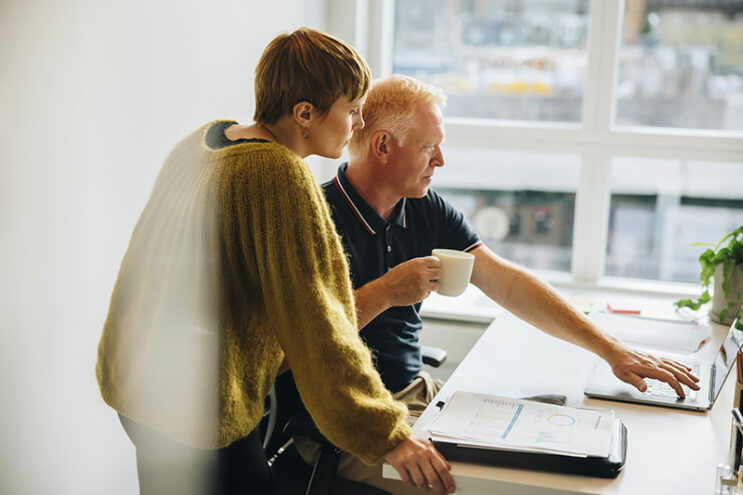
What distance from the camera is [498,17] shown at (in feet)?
10.0

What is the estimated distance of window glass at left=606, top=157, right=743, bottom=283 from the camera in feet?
9.48

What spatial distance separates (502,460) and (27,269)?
0.95 metres

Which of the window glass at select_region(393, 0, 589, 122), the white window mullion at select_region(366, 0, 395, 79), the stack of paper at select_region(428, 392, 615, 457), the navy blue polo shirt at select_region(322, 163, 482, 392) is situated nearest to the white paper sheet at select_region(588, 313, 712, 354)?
the navy blue polo shirt at select_region(322, 163, 482, 392)

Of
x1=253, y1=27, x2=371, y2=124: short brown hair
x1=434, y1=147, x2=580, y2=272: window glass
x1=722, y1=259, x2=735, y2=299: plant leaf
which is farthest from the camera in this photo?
x1=434, y1=147, x2=580, y2=272: window glass

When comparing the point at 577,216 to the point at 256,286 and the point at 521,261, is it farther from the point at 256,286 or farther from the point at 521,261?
the point at 256,286

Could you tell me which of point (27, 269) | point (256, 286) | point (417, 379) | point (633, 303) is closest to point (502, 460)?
point (256, 286)

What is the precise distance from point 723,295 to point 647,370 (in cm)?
84

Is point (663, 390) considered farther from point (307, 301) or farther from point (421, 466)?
point (307, 301)

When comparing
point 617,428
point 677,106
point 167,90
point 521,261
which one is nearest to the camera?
point 617,428

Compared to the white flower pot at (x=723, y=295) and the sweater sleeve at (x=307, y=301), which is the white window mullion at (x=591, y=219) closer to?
the white flower pot at (x=723, y=295)

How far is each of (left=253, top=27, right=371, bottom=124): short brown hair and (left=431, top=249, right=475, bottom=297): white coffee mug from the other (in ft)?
1.46

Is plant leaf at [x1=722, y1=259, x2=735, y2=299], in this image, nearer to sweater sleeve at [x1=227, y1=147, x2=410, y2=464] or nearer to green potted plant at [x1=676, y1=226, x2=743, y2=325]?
green potted plant at [x1=676, y1=226, x2=743, y2=325]

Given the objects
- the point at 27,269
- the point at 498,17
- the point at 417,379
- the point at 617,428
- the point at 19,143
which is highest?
the point at 498,17

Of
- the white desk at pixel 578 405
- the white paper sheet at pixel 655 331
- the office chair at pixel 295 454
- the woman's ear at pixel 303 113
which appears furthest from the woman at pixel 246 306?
the white paper sheet at pixel 655 331
